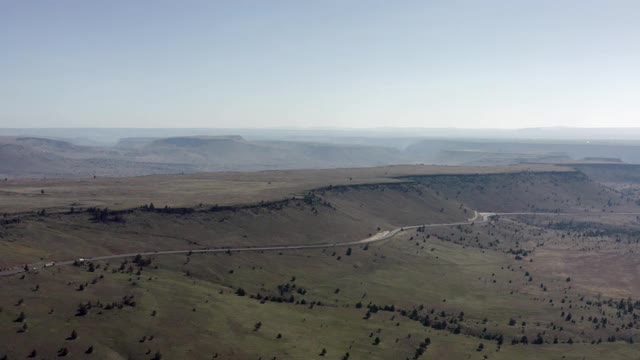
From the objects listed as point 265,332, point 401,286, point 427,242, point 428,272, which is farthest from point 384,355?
point 427,242

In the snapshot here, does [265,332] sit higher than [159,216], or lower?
lower

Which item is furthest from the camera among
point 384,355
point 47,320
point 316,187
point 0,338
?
point 316,187

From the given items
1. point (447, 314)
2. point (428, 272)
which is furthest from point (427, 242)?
point (447, 314)

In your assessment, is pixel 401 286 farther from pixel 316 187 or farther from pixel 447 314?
pixel 316 187

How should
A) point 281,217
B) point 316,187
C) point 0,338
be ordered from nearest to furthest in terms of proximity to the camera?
point 0,338 < point 281,217 < point 316,187

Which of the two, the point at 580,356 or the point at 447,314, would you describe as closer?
the point at 580,356

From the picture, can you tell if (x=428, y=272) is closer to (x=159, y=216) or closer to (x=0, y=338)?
(x=159, y=216)
